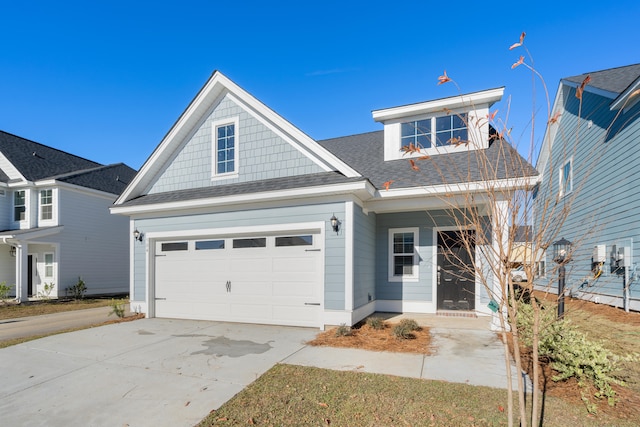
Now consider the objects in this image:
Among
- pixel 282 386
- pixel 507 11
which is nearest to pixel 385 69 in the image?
pixel 507 11

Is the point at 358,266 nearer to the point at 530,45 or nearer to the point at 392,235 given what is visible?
the point at 392,235

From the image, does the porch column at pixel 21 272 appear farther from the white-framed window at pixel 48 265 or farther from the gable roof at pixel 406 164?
the gable roof at pixel 406 164

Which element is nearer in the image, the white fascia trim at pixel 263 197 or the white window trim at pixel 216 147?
the white fascia trim at pixel 263 197

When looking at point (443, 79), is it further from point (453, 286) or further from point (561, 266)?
point (453, 286)

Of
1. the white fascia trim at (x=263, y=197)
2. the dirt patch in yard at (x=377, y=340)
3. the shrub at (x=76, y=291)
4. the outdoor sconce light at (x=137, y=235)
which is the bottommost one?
the shrub at (x=76, y=291)

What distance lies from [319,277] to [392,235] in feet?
9.84

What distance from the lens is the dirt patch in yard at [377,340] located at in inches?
234

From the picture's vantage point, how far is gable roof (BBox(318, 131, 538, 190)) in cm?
761

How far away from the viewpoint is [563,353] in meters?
4.31

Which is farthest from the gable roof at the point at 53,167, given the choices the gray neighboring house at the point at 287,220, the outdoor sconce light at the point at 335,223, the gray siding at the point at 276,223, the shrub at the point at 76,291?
the outdoor sconce light at the point at 335,223

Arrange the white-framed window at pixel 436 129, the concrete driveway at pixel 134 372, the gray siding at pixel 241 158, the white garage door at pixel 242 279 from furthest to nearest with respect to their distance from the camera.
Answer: the white-framed window at pixel 436 129 → the gray siding at pixel 241 158 → the white garage door at pixel 242 279 → the concrete driveway at pixel 134 372

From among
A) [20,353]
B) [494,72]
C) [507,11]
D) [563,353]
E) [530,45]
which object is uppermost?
[507,11]

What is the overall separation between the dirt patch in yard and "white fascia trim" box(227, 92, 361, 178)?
11.8ft

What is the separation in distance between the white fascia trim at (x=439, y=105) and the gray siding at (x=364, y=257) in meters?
3.31
